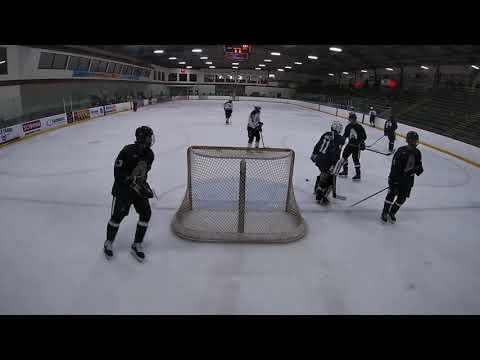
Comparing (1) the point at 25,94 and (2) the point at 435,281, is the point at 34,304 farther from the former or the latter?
(1) the point at 25,94

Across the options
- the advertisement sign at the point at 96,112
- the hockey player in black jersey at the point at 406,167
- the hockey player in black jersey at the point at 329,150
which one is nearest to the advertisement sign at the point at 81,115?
Answer: the advertisement sign at the point at 96,112

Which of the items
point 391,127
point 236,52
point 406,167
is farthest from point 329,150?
point 236,52

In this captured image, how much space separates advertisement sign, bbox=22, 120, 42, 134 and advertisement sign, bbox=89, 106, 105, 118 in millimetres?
4986

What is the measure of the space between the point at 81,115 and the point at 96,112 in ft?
6.51

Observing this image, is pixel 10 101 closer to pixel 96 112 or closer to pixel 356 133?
pixel 96 112

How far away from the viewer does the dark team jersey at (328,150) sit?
194 inches

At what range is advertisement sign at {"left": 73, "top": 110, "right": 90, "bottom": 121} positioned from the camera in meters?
14.4

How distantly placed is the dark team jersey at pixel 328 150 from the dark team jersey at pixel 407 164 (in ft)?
2.86

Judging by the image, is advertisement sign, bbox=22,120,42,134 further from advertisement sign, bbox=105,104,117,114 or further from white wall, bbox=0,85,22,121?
advertisement sign, bbox=105,104,117,114

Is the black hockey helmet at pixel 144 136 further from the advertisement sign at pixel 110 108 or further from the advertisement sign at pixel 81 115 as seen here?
the advertisement sign at pixel 110 108

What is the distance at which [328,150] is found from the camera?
4.93 meters

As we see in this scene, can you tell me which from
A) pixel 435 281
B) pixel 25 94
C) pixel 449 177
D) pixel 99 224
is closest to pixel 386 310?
pixel 435 281
